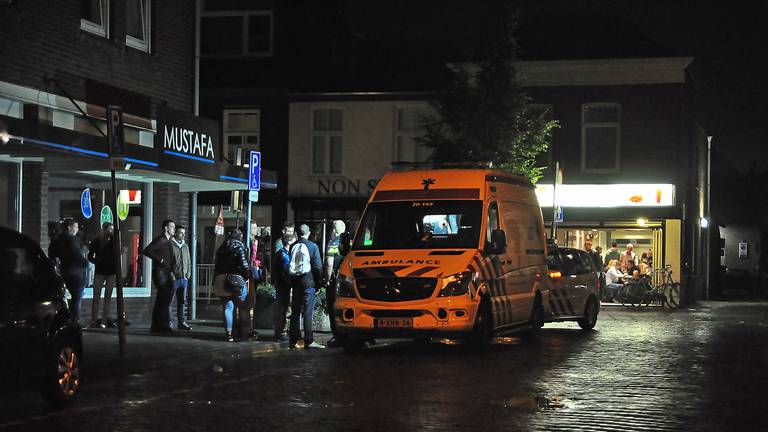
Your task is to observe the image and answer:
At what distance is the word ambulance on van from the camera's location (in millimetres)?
15547

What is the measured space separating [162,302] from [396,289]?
4654mm

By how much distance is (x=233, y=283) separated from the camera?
1716 cm

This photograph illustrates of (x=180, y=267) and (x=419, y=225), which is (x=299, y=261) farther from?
(x=180, y=267)

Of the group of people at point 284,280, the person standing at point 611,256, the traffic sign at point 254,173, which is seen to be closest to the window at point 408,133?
the person standing at point 611,256

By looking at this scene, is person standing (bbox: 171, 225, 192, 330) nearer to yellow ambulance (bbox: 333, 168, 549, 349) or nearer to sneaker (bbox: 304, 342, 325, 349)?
sneaker (bbox: 304, 342, 325, 349)

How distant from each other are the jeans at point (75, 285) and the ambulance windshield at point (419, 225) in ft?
14.9

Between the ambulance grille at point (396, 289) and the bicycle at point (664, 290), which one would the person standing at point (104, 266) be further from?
the bicycle at point (664, 290)

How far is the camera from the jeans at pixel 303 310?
54.7 ft

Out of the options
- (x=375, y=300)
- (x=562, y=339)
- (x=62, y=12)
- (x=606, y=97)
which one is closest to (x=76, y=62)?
(x=62, y=12)

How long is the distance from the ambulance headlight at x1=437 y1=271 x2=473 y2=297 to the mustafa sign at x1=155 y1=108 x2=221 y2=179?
19.1ft

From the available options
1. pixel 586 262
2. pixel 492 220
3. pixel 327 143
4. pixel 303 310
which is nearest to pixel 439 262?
pixel 492 220

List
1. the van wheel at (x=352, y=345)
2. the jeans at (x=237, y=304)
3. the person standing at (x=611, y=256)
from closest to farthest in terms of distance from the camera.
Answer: the van wheel at (x=352, y=345)
the jeans at (x=237, y=304)
the person standing at (x=611, y=256)

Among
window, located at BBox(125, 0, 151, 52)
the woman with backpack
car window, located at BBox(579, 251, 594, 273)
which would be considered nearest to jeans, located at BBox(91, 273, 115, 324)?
the woman with backpack

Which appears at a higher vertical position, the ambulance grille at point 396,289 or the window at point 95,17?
the window at point 95,17
